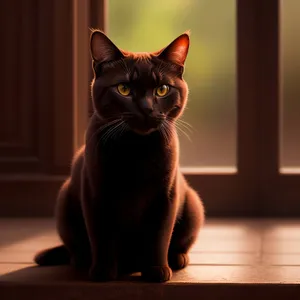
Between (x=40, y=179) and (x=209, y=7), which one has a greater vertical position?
(x=209, y=7)

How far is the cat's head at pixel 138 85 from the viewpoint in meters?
1.24

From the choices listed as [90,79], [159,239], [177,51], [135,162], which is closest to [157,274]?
[159,239]

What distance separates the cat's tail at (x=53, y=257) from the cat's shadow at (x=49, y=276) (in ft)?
0.11

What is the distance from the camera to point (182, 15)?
2.16m

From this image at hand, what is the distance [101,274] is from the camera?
4.31 feet

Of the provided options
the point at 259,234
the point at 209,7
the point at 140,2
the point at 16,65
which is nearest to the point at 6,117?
the point at 16,65

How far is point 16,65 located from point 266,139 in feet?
2.90

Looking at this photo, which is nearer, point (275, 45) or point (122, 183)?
point (122, 183)

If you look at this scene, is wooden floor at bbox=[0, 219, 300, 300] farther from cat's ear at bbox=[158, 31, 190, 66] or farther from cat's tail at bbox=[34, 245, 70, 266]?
cat's ear at bbox=[158, 31, 190, 66]

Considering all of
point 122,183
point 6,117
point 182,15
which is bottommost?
point 122,183

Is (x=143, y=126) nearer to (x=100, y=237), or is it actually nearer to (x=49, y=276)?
(x=100, y=237)

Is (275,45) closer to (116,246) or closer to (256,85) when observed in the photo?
(256,85)

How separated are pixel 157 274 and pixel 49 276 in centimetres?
24

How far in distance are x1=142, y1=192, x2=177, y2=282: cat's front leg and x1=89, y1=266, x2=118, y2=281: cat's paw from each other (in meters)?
0.07
